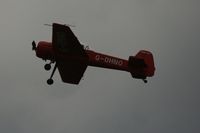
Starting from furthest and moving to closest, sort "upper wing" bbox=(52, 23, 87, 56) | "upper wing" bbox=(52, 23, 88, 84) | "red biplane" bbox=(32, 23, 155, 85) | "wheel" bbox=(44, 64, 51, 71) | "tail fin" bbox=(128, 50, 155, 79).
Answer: "tail fin" bbox=(128, 50, 155, 79)
"wheel" bbox=(44, 64, 51, 71)
"red biplane" bbox=(32, 23, 155, 85)
"upper wing" bbox=(52, 23, 88, 84)
"upper wing" bbox=(52, 23, 87, 56)

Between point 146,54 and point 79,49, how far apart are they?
17.5 feet

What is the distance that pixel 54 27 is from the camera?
1291 inches

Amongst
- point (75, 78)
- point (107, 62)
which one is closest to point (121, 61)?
A: point (107, 62)

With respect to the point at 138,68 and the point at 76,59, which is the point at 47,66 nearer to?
the point at 76,59

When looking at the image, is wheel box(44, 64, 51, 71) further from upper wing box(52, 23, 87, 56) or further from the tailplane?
the tailplane

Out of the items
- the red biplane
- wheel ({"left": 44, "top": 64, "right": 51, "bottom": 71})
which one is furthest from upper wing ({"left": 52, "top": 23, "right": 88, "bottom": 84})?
wheel ({"left": 44, "top": 64, "right": 51, "bottom": 71})

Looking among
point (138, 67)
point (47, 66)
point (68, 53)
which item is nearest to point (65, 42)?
point (68, 53)

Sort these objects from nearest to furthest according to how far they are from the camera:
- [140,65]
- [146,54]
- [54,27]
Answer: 1. [54,27]
2. [140,65]
3. [146,54]

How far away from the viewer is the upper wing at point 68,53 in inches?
1307

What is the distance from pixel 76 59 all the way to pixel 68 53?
2.12 feet

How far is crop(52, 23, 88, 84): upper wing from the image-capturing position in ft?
109

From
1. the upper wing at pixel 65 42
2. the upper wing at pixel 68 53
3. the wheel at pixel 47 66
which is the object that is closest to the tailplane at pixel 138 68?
the upper wing at pixel 68 53

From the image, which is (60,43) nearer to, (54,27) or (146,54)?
(54,27)

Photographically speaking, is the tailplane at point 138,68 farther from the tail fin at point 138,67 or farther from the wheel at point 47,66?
the wheel at point 47,66
